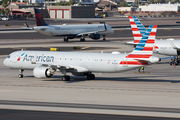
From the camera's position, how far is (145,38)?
47156 mm

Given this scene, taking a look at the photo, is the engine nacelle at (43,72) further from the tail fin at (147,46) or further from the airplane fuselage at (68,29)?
the airplane fuselage at (68,29)

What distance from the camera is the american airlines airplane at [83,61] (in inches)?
1841

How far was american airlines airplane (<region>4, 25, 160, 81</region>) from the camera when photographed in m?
46.8

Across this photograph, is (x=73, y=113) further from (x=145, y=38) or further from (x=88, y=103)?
(x=145, y=38)

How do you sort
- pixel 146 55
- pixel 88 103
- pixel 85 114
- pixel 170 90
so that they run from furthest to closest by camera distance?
1. pixel 146 55
2. pixel 170 90
3. pixel 88 103
4. pixel 85 114


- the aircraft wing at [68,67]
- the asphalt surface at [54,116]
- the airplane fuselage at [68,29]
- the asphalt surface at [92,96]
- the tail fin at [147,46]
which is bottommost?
the asphalt surface at [92,96]

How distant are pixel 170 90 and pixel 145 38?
27.1 ft

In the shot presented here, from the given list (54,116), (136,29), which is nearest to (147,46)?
(136,29)

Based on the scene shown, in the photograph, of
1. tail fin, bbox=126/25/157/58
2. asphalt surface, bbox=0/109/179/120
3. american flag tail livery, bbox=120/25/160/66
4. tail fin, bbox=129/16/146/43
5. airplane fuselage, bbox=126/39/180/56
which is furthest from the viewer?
airplane fuselage, bbox=126/39/180/56

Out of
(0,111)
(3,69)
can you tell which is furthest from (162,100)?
(3,69)

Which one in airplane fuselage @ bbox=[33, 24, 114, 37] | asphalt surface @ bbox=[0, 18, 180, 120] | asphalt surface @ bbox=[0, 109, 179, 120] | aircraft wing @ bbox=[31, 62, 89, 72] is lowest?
asphalt surface @ bbox=[0, 18, 180, 120]

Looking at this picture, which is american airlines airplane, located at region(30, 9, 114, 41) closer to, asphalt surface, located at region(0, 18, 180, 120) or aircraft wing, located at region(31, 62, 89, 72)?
asphalt surface, located at region(0, 18, 180, 120)

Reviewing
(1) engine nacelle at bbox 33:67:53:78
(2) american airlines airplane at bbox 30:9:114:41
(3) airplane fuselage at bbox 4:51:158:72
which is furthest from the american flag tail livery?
(2) american airlines airplane at bbox 30:9:114:41

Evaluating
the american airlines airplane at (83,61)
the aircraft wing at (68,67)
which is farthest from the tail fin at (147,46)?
the aircraft wing at (68,67)
